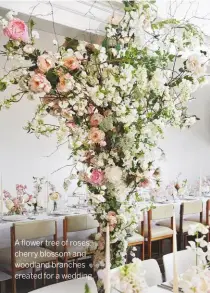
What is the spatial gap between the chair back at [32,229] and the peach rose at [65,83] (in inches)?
86.8

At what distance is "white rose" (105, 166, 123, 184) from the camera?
2.04 meters

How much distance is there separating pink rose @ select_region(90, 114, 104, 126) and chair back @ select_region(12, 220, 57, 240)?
207cm

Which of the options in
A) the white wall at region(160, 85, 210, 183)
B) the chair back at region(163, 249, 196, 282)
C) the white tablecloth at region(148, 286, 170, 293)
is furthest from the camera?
the white wall at region(160, 85, 210, 183)

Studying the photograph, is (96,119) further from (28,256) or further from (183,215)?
(183,215)

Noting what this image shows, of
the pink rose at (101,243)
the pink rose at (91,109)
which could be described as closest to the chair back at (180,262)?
the pink rose at (101,243)

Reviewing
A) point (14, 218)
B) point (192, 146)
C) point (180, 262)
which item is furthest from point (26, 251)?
point (192, 146)

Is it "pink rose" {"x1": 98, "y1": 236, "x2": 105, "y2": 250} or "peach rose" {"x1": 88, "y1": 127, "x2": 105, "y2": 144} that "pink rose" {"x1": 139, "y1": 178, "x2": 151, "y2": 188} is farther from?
"pink rose" {"x1": 98, "y1": 236, "x2": 105, "y2": 250}

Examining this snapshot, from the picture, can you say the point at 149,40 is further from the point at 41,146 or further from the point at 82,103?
the point at 41,146

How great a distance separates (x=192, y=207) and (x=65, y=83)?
385 centimetres

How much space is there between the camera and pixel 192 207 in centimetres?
534

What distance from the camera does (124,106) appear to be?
2.00m

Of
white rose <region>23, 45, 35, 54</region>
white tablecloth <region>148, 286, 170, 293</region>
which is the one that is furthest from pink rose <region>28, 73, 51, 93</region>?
white tablecloth <region>148, 286, 170, 293</region>

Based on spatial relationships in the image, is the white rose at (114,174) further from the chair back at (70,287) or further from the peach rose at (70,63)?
the chair back at (70,287)

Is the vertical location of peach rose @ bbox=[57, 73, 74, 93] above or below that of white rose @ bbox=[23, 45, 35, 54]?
below
